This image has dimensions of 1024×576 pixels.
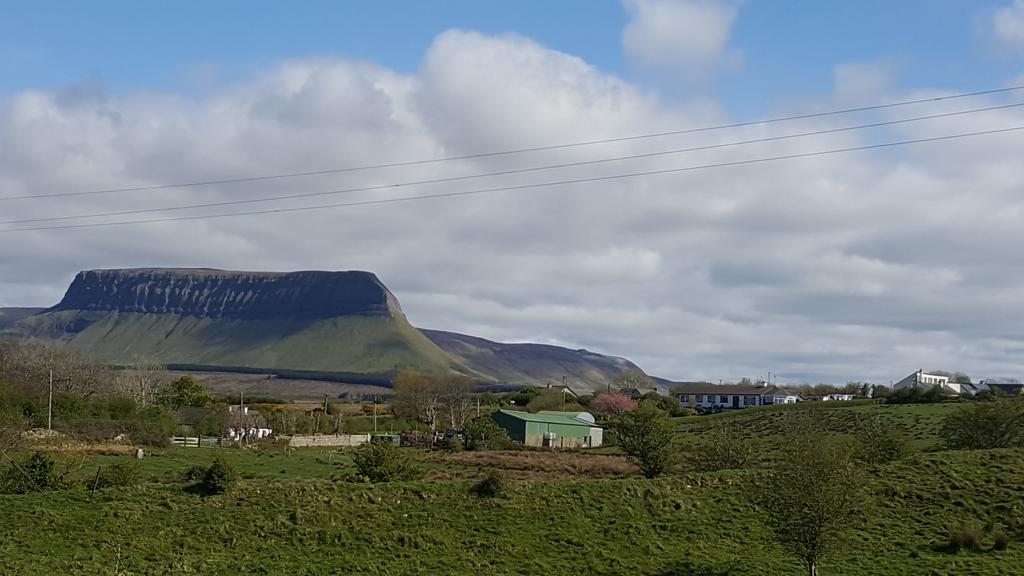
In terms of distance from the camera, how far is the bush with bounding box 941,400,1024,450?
56688 mm

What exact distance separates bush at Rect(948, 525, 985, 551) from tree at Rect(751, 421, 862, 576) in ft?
17.6

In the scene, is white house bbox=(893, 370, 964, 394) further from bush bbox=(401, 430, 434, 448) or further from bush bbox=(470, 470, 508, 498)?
bush bbox=(470, 470, 508, 498)

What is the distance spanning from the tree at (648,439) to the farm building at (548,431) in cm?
3037

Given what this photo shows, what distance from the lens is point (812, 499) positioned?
32.3 meters

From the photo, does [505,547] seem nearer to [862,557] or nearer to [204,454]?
[862,557]

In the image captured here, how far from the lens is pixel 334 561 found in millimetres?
32312

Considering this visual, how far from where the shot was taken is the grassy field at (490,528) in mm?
32219

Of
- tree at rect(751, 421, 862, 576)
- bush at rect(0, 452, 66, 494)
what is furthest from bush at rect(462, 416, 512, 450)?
tree at rect(751, 421, 862, 576)

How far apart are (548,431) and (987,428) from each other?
133ft

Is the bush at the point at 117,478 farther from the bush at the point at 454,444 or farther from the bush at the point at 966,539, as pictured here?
the bush at the point at 454,444

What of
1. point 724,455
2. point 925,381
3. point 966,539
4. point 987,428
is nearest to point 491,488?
A: point 724,455

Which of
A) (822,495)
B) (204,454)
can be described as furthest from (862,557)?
(204,454)

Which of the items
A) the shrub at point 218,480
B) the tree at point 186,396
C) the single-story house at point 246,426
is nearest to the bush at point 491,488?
the shrub at point 218,480

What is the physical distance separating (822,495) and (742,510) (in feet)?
26.0
